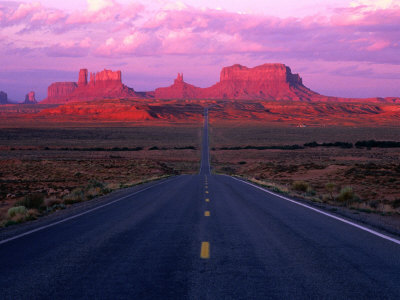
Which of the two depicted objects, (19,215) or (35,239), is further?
(19,215)

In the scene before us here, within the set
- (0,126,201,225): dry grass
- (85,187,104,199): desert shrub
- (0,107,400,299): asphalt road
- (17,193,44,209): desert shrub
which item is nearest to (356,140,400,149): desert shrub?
(0,126,201,225): dry grass

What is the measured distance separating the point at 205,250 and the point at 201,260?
0.76 m

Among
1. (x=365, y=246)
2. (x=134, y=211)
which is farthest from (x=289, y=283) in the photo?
(x=134, y=211)

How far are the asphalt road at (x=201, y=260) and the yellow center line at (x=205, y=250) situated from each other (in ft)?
0.07

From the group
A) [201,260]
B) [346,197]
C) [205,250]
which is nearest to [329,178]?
[346,197]

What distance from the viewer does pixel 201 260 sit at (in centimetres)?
705

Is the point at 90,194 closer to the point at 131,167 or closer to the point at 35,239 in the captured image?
the point at 35,239

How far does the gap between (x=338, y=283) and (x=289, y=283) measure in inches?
25.1

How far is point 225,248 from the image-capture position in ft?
26.3

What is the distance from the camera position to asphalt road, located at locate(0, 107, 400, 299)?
5.51m

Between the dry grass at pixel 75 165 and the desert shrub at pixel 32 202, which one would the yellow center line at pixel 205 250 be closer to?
the dry grass at pixel 75 165

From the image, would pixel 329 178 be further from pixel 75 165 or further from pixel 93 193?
pixel 75 165

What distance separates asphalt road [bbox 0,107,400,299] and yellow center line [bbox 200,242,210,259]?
20 mm

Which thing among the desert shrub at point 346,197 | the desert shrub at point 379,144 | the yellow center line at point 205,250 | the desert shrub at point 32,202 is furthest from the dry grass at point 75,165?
the desert shrub at point 379,144
